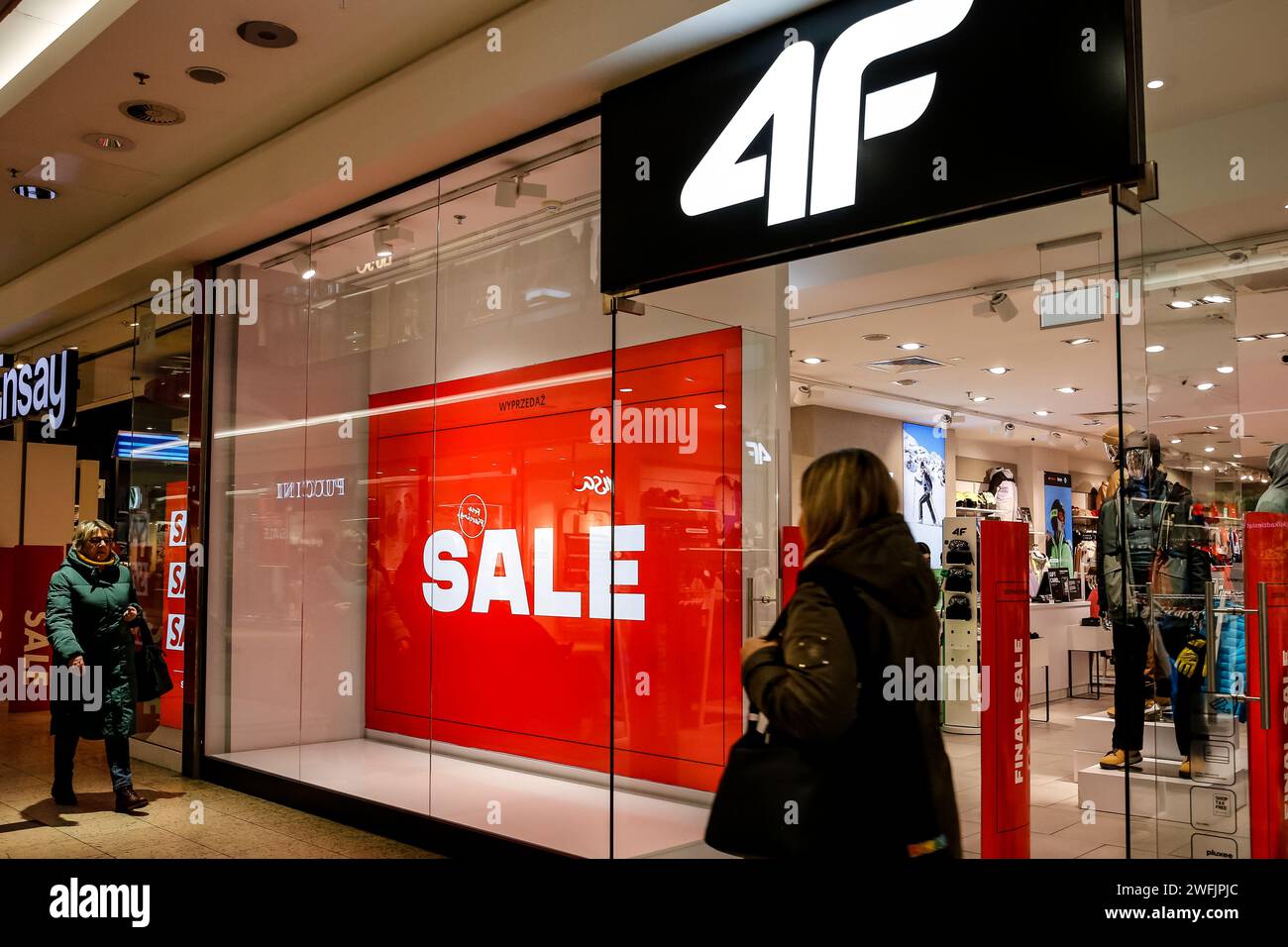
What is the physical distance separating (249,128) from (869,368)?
20.1ft

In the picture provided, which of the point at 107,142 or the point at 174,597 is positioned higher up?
the point at 107,142

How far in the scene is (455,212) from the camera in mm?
4984

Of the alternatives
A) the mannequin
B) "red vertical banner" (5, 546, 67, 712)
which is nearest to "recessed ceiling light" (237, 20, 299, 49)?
the mannequin

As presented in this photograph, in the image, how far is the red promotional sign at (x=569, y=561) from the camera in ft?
12.9

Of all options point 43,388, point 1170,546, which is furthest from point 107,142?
point 1170,546

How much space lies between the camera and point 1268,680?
3398 mm

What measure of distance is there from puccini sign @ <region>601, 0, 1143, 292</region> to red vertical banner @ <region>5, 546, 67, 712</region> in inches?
309

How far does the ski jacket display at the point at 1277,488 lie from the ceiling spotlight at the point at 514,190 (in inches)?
124

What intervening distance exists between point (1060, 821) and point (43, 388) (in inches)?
306

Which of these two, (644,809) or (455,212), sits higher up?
(455,212)

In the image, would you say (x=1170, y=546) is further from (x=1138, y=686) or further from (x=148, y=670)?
(x=148, y=670)

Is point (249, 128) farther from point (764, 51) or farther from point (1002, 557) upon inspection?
point (1002, 557)
